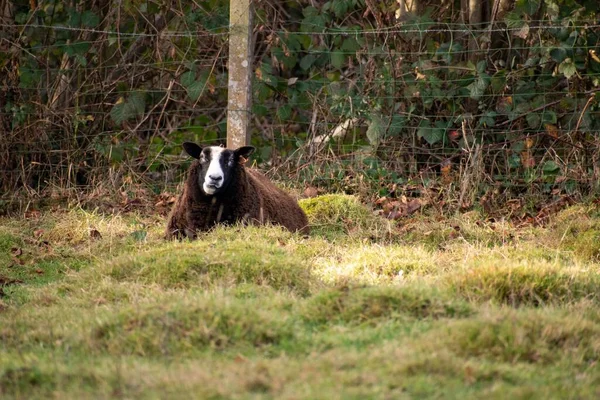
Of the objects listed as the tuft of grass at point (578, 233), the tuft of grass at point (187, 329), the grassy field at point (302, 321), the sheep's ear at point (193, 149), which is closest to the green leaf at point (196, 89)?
the sheep's ear at point (193, 149)

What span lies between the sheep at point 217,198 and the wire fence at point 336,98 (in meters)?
2.14

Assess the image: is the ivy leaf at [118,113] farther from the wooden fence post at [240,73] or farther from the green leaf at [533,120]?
the green leaf at [533,120]

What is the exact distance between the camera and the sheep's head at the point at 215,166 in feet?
31.3

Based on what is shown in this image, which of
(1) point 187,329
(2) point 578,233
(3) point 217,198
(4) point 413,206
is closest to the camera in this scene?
(1) point 187,329

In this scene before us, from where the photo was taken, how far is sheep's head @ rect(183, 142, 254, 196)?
955 cm

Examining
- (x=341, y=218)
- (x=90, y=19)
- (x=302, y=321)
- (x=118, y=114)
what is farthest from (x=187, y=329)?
(x=90, y=19)

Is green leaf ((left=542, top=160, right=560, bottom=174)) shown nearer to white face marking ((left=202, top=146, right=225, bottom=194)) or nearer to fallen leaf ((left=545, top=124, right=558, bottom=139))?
fallen leaf ((left=545, top=124, right=558, bottom=139))

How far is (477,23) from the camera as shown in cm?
1243

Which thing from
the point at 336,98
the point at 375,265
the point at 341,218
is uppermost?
the point at 336,98

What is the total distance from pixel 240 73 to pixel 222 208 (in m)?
2.37

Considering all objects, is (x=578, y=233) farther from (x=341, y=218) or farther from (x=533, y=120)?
(x=533, y=120)

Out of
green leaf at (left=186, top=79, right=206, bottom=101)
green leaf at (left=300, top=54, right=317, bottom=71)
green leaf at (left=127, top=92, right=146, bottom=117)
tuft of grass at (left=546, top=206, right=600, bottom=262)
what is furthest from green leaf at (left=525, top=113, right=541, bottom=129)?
green leaf at (left=127, top=92, right=146, bottom=117)

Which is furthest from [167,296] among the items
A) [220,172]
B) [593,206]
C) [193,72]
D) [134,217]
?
[193,72]

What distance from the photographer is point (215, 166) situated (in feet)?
31.5
